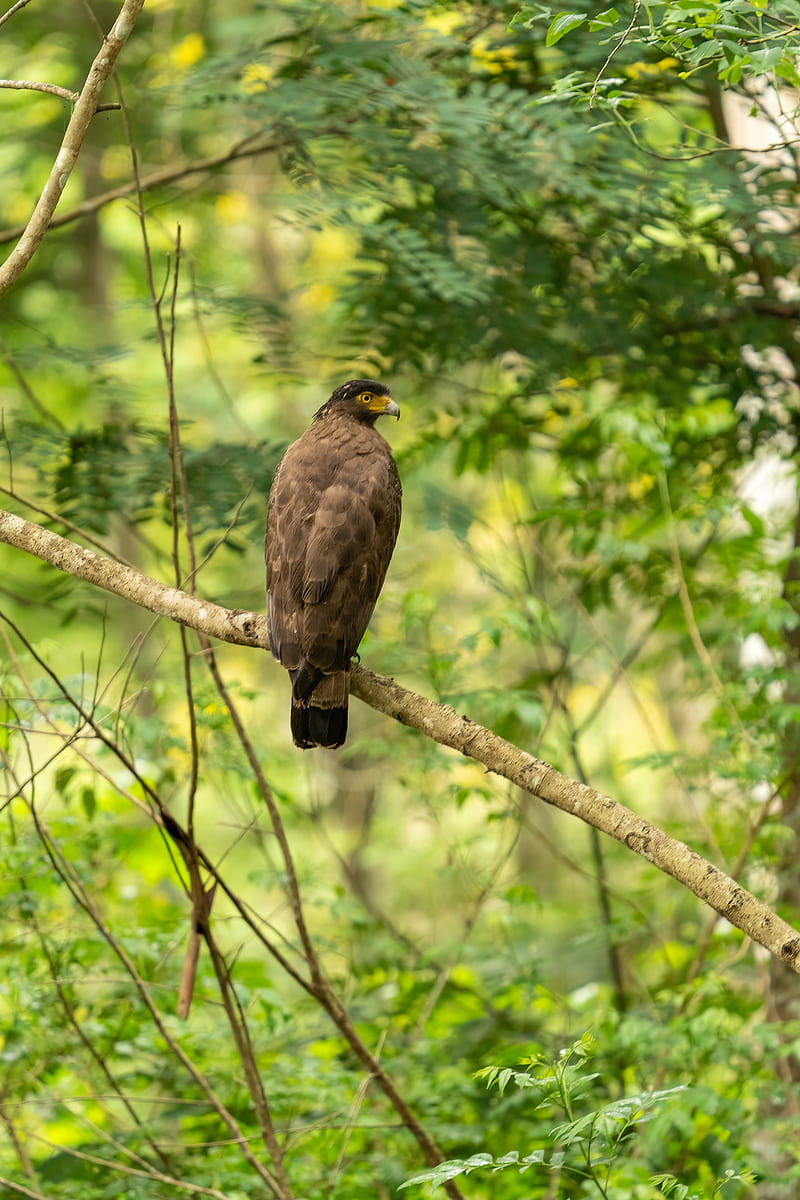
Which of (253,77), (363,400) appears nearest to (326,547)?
(363,400)

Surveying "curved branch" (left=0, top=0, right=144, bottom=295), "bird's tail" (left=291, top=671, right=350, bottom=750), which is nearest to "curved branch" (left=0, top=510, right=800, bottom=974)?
"bird's tail" (left=291, top=671, right=350, bottom=750)

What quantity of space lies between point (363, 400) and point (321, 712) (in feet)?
4.96

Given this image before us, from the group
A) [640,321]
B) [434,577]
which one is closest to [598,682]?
[434,577]

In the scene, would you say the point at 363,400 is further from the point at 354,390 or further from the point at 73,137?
the point at 73,137

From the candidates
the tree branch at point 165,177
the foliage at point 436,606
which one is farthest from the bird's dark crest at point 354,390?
the tree branch at point 165,177

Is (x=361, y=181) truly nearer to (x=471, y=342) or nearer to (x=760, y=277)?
(x=471, y=342)

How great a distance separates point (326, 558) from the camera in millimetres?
3465

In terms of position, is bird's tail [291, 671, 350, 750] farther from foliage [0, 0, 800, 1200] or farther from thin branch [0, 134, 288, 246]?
thin branch [0, 134, 288, 246]

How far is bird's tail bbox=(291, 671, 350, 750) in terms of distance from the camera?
10.8ft

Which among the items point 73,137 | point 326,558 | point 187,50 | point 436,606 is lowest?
point 436,606

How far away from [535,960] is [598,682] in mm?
5777

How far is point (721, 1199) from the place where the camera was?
10.5 ft

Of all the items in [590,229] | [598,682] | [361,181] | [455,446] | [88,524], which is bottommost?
[598,682]


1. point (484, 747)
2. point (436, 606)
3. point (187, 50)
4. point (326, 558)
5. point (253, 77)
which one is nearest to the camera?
point (484, 747)
